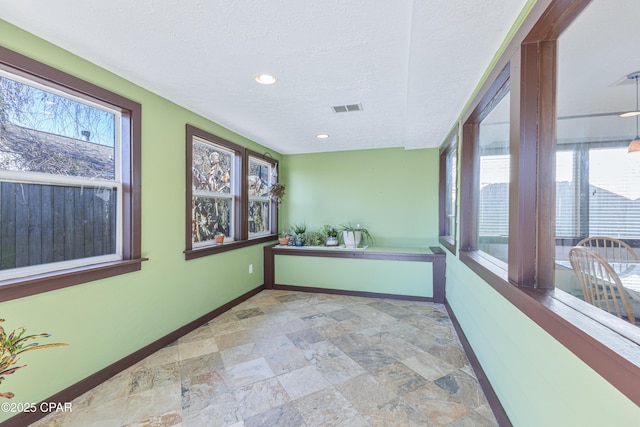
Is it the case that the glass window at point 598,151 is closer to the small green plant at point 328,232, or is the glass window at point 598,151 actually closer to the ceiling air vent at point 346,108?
the ceiling air vent at point 346,108

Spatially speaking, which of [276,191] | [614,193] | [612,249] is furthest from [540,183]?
[276,191]

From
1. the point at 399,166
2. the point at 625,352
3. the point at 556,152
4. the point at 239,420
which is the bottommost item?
the point at 239,420

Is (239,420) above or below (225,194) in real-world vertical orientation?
below

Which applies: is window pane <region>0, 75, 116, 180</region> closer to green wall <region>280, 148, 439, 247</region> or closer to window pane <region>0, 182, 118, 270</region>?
window pane <region>0, 182, 118, 270</region>

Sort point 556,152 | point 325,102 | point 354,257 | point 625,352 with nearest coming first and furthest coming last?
point 625,352, point 556,152, point 325,102, point 354,257

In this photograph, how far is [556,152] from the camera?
1.30m

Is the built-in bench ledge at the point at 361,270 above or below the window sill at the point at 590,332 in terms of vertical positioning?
below

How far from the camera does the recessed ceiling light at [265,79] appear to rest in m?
2.06

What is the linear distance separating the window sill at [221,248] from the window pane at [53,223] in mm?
691

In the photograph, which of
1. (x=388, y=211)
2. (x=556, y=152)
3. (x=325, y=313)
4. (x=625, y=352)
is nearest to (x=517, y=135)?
(x=556, y=152)

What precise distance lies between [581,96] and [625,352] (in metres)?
2.47

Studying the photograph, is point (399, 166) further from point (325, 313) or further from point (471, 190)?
point (325, 313)

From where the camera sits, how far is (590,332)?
2.85ft

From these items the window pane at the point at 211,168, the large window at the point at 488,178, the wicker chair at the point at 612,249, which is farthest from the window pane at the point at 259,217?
the wicker chair at the point at 612,249
